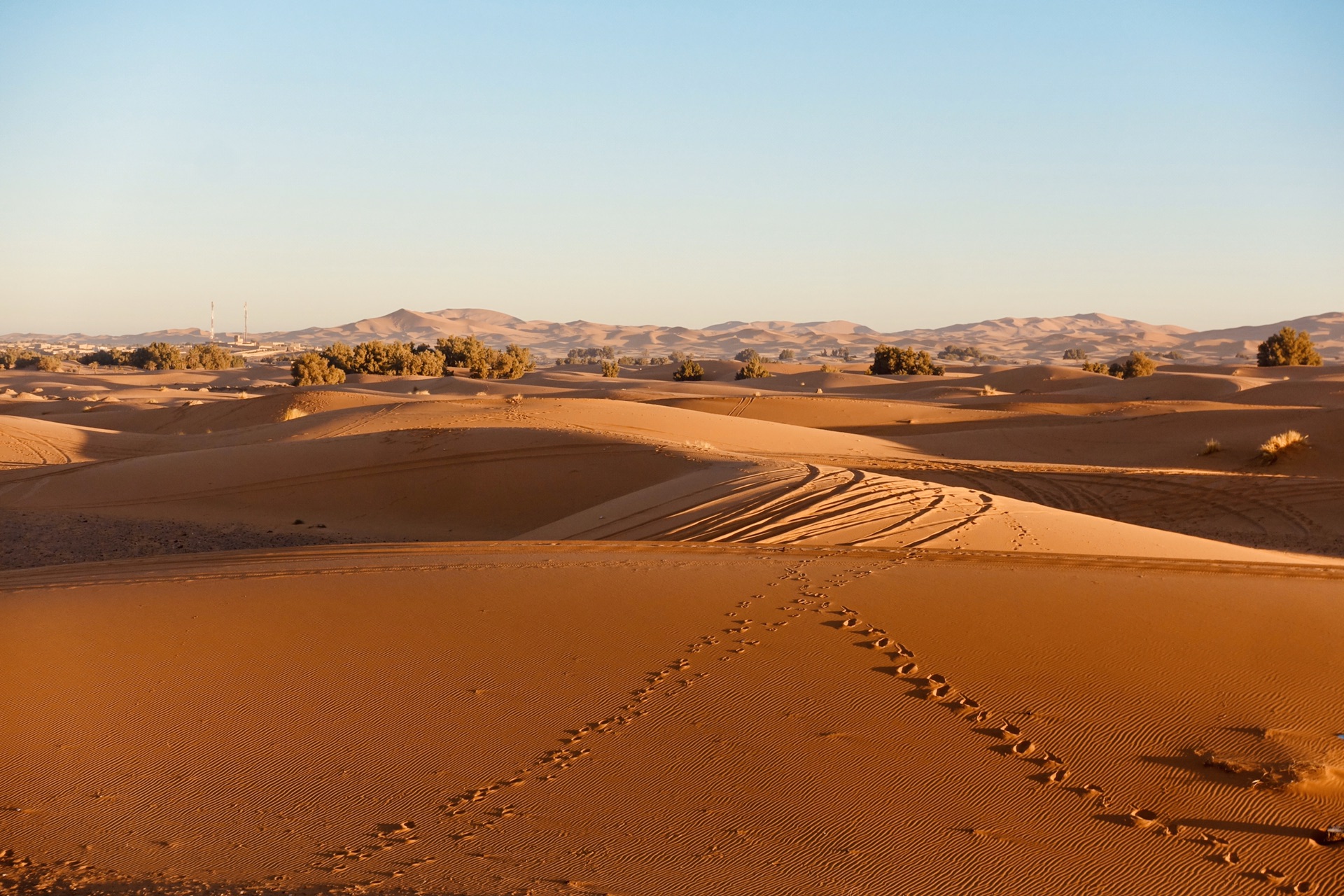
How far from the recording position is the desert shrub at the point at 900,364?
181 feet

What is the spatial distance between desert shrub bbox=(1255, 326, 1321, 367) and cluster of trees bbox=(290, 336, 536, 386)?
37.3 meters

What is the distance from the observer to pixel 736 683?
18.6ft

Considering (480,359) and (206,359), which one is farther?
(206,359)

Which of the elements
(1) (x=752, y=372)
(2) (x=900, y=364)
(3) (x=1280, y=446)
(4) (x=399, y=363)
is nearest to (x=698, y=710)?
(3) (x=1280, y=446)

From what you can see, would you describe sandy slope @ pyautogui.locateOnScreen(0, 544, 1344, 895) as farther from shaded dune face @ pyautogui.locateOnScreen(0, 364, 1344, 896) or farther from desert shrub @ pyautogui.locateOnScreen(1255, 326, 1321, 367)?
desert shrub @ pyautogui.locateOnScreen(1255, 326, 1321, 367)

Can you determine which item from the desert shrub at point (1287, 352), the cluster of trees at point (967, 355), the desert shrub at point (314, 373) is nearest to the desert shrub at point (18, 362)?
the desert shrub at point (314, 373)

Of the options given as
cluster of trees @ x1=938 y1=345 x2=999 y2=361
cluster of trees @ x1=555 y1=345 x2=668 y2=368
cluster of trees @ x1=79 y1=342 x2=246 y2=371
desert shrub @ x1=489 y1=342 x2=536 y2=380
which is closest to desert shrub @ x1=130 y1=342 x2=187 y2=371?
cluster of trees @ x1=79 y1=342 x2=246 y2=371

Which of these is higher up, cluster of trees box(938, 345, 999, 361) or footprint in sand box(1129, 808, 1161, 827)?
cluster of trees box(938, 345, 999, 361)

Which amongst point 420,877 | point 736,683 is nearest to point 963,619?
A: point 736,683

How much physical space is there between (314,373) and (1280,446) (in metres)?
36.3

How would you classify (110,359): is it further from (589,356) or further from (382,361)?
(589,356)

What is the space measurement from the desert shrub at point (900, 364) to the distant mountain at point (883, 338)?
135 ft

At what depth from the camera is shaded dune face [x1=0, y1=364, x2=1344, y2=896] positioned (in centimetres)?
399

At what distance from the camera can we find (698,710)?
5355 mm
